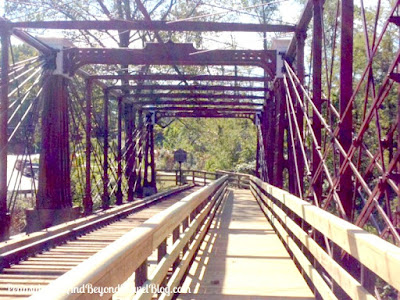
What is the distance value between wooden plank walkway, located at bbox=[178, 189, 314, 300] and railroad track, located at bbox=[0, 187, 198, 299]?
1.40 meters

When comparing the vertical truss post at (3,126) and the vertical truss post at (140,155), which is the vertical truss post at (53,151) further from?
the vertical truss post at (140,155)

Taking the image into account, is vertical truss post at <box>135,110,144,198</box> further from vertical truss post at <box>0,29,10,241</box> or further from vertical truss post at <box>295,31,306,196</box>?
vertical truss post at <box>295,31,306,196</box>

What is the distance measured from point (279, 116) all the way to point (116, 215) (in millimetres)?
3921

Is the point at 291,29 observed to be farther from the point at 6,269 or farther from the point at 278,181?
the point at 6,269

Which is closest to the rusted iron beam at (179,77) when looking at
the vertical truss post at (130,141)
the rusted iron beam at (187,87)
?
the rusted iron beam at (187,87)

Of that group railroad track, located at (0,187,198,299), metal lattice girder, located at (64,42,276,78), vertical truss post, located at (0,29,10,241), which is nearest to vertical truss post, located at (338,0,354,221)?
railroad track, located at (0,187,198,299)

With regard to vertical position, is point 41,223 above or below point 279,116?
below

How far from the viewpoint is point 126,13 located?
31.4 meters

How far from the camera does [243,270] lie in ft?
25.5

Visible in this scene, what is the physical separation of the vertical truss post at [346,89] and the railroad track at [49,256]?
9.79 feet

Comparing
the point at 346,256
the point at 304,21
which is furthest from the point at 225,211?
the point at 346,256

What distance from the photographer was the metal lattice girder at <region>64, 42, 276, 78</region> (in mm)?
13586

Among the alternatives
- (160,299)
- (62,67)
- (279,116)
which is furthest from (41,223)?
(160,299)

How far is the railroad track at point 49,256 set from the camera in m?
6.32
